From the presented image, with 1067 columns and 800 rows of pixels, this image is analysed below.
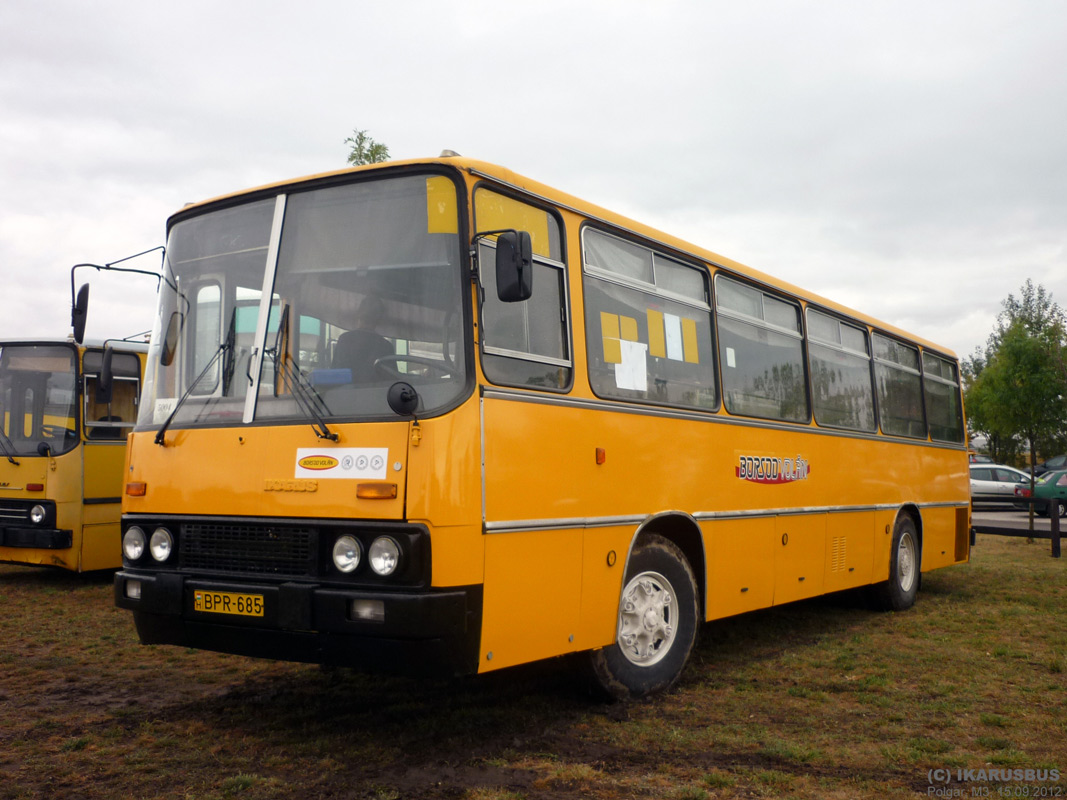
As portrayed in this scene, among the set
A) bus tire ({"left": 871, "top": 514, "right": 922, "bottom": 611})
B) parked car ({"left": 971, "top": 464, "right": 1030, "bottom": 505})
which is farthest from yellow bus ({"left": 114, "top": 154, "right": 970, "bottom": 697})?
parked car ({"left": 971, "top": 464, "right": 1030, "bottom": 505})

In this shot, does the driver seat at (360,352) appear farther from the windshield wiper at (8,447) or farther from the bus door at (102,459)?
the windshield wiper at (8,447)

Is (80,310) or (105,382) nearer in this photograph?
(80,310)

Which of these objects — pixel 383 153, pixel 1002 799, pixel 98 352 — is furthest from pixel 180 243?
pixel 383 153

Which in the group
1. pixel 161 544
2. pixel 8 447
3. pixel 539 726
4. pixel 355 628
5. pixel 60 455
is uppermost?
pixel 8 447

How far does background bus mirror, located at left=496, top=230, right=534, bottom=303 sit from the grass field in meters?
2.31

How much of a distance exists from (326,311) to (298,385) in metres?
0.41

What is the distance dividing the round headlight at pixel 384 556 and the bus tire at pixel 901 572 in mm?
7112

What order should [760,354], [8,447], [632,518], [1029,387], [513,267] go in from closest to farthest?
[513,267]
[632,518]
[760,354]
[8,447]
[1029,387]

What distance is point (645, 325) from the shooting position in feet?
21.2

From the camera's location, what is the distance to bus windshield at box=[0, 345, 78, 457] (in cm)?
1107

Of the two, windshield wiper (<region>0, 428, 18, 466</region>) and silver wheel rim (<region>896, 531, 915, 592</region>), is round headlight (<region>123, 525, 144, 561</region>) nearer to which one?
windshield wiper (<region>0, 428, 18, 466</region>)

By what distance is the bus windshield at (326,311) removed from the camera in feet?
16.0

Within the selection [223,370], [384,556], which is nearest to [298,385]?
[223,370]

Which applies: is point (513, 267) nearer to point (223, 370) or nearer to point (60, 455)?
point (223, 370)
